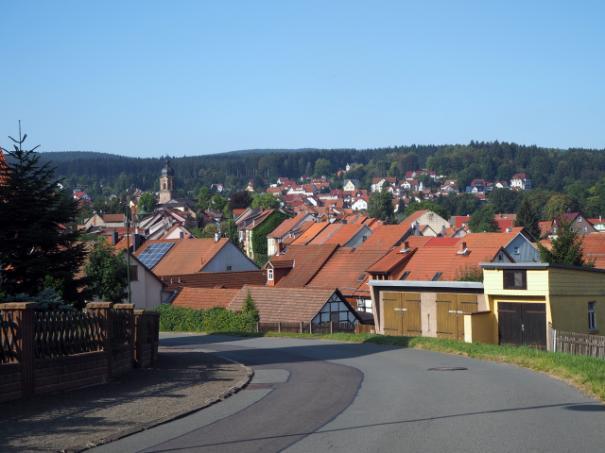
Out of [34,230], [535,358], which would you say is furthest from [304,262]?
[535,358]

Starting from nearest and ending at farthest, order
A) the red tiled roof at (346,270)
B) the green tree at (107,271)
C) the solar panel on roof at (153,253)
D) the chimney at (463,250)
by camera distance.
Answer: the green tree at (107,271), the chimney at (463,250), the red tiled roof at (346,270), the solar panel on roof at (153,253)

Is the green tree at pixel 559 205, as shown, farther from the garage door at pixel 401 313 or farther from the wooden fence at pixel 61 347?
the wooden fence at pixel 61 347

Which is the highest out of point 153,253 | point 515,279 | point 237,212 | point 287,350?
point 237,212

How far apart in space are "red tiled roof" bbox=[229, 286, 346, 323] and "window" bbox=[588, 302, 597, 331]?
1305cm

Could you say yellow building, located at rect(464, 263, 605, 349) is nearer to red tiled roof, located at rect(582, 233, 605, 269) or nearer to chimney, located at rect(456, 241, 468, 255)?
chimney, located at rect(456, 241, 468, 255)

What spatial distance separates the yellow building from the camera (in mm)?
32250

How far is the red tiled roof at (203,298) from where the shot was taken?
164 feet

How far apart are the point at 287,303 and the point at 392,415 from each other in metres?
31.7

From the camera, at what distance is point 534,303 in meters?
32.6

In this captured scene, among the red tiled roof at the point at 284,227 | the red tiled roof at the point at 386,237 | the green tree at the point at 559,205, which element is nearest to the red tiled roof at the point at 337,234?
the red tiled roof at the point at 386,237

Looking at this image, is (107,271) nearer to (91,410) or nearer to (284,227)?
(91,410)

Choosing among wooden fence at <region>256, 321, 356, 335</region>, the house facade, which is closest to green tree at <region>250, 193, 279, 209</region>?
the house facade

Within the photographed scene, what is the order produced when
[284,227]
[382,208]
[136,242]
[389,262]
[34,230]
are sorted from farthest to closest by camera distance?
[382,208]
[284,227]
[136,242]
[389,262]
[34,230]

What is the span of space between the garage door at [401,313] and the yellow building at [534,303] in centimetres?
612
